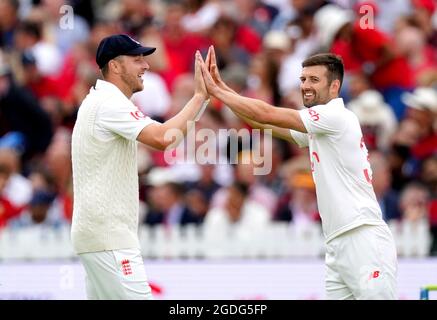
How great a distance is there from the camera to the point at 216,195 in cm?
1459

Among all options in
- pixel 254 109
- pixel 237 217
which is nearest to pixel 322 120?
pixel 254 109

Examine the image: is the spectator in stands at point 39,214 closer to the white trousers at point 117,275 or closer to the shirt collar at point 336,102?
the white trousers at point 117,275

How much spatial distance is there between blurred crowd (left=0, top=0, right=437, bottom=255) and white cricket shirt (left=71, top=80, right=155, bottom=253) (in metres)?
4.59

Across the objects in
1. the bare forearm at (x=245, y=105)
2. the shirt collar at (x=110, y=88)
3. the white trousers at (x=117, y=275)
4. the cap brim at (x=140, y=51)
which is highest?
the cap brim at (x=140, y=51)

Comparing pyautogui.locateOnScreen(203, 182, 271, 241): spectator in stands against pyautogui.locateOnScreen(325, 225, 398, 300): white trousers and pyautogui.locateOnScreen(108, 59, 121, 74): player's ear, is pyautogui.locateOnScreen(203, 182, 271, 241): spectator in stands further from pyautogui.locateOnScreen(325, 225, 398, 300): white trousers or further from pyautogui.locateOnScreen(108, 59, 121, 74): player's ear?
pyautogui.locateOnScreen(108, 59, 121, 74): player's ear

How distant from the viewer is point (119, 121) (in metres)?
9.17

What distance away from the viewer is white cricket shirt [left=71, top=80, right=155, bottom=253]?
9.16 metres

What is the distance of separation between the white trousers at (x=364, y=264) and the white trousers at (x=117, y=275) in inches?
50.2

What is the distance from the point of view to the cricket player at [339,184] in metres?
9.24

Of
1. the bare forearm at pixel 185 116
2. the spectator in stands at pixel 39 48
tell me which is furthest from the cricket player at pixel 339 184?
the spectator in stands at pixel 39 48

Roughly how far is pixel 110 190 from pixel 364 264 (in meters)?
1.71
